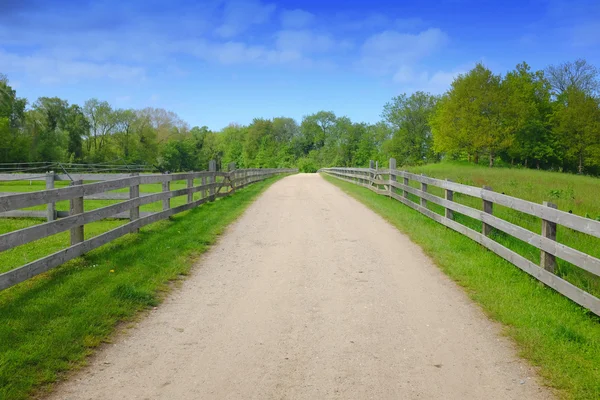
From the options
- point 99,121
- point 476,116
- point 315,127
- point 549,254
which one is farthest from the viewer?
point 315,127

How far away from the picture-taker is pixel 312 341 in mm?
4219

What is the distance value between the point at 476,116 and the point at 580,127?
1289 centimetres

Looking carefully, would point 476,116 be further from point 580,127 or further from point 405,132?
point 405,132

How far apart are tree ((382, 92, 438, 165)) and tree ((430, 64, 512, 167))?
59.7ft

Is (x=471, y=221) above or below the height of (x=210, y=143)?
below

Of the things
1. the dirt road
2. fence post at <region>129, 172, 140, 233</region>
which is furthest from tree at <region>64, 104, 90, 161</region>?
the dirt road

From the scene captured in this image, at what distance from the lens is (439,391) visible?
3.34m

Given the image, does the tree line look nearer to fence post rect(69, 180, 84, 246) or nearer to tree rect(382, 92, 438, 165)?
tree rect(382, 92, 438, 165)

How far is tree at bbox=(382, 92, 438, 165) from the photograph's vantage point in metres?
69.7

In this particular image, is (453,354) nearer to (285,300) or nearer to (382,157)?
(285,300)

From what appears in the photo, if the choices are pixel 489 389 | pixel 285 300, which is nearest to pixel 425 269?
pixel 285 300

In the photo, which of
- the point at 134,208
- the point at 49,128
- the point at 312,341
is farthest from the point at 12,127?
the point at 312,341

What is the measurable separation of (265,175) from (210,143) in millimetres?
88950

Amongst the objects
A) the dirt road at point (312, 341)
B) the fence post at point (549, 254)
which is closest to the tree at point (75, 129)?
the dirt road at point (312, 341)
